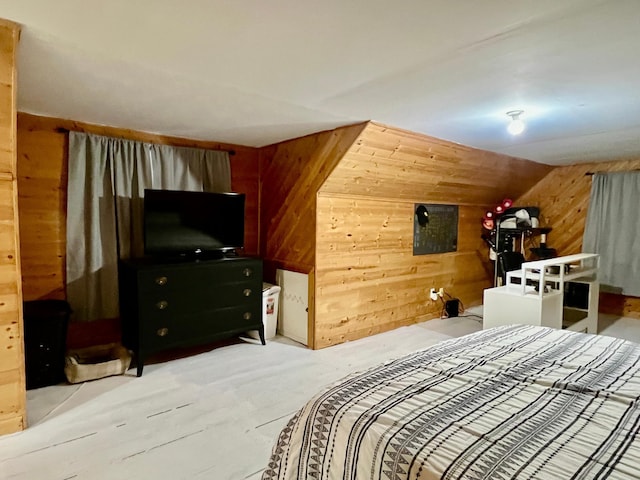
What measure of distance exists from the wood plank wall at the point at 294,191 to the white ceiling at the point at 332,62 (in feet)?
0.97

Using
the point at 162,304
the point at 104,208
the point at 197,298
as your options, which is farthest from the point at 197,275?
the point at 104,208

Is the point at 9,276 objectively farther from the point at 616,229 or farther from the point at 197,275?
the point at 616,229

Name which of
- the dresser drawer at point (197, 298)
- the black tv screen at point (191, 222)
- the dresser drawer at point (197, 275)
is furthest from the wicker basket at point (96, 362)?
the black tv screen at point (191, 222)

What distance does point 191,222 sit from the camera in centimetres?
360

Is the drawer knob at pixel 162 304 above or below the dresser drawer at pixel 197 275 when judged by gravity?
below

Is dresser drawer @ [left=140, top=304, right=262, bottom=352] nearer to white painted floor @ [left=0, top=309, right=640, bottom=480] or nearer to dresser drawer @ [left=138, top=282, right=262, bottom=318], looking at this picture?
dresser drawer @ [left=138, top=282, right=262, bottom=318]

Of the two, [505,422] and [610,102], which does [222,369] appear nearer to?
[505,422]

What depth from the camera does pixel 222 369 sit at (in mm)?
3176

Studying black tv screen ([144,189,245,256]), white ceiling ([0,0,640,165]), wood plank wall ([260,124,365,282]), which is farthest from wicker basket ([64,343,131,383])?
white ceiling ([0,0,640,165])

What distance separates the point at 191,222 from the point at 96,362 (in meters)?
1.45

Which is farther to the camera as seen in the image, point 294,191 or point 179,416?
point 294,191

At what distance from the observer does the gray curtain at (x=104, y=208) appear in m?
3.27

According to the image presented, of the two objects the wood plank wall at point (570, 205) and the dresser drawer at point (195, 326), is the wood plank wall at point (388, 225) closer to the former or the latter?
the wood plank wall at point (570, 205)

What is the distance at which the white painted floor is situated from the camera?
6.39 feet
